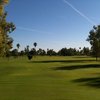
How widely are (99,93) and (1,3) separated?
1826 cm

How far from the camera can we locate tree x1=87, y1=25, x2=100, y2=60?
10781 cm

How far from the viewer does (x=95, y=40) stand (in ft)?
361

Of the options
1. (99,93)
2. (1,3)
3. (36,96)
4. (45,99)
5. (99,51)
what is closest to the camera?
(45,99)

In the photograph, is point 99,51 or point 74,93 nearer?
point 74,93

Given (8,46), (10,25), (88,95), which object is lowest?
(88,95)

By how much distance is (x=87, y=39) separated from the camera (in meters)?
115

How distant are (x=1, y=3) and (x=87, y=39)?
8180 cm

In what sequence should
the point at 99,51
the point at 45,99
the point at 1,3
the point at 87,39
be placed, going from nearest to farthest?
the point at 45,99 → the point at 1,3 → the point at 99,51 → the point at 87,39

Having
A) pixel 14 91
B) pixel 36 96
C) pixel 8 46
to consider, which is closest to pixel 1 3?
pixel 14 91

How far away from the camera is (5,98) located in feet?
63.6

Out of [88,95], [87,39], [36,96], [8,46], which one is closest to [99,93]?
[88,95]

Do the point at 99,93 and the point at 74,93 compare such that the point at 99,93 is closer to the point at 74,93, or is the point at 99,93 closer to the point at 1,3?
the point at 74,93

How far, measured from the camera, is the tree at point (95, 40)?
10781 centimetres

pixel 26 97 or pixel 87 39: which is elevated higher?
pixel 87 39
